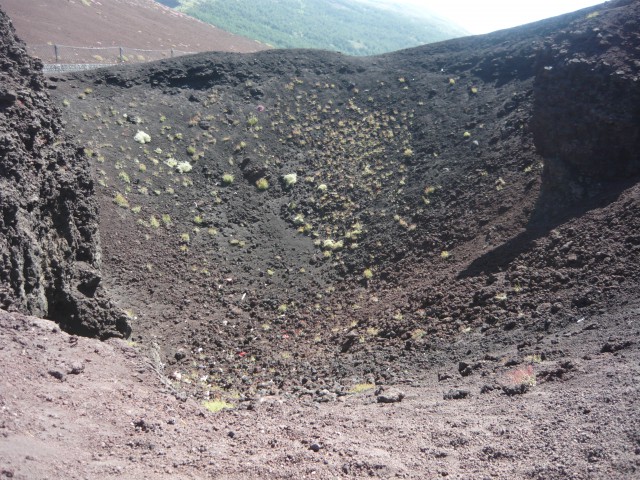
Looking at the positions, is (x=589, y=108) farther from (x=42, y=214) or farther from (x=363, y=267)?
(x=42, y=214)

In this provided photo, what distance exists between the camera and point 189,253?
18.7 m

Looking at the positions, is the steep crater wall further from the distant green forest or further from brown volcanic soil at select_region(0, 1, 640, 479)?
the distant green forest

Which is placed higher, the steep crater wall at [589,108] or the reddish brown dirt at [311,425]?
the steep crater wall at [589,108]

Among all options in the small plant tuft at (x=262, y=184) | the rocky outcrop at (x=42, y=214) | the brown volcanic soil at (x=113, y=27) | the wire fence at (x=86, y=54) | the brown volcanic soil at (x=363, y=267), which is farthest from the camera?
the brown volcanic soil at (x=113, y=27)

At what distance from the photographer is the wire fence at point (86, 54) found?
34.3m

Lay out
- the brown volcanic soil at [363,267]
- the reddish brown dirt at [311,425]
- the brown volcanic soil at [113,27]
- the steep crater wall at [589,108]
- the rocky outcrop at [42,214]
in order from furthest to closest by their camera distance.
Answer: the brown volcanic soil at [113,27]
the steep crater wall at [589,108]
the rocky outcrop at [42,214]
the brown volcanic soil at [363,267]
the reddish brown dirt at [311,425]

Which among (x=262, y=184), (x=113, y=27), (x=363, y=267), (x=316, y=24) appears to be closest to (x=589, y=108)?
(x=363, y=267)

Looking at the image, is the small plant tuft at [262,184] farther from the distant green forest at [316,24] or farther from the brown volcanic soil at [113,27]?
the distant green forest at [316,24]

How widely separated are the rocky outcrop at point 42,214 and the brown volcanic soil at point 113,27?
34.1 meters

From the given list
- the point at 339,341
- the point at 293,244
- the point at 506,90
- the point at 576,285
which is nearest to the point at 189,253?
the point at 293,244

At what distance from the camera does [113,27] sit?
5803 centimetres

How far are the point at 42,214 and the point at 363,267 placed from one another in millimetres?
9591

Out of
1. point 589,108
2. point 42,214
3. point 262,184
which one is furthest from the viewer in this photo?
point 262,184

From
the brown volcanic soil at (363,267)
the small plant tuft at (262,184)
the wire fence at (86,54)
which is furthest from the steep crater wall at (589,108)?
the wire fence at (86,54)
